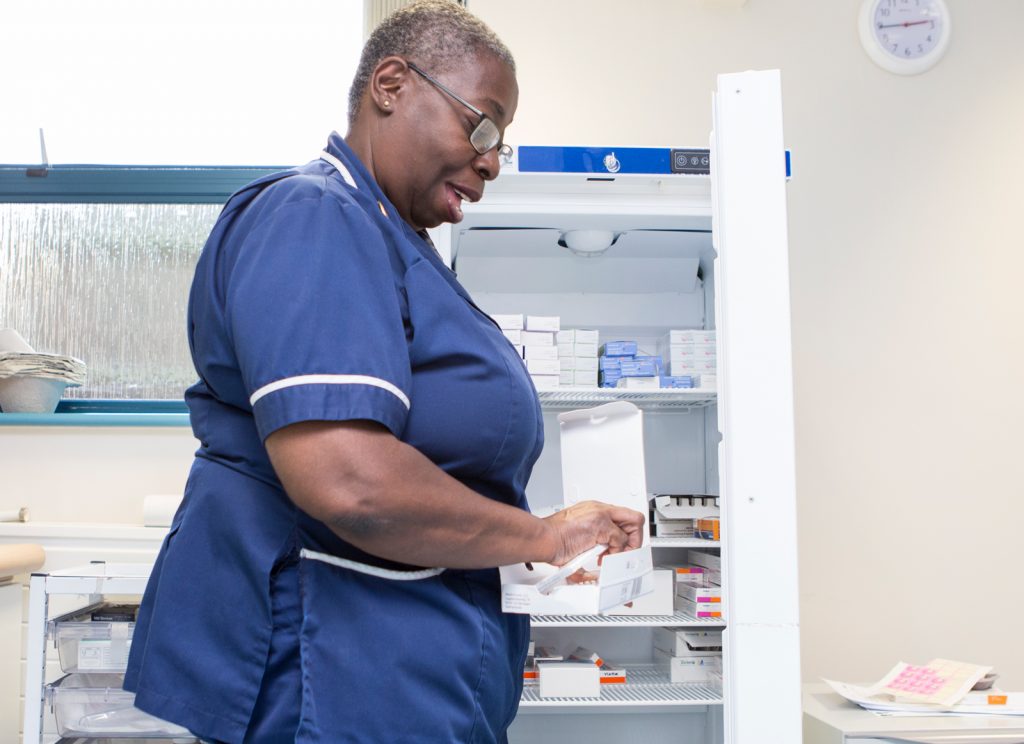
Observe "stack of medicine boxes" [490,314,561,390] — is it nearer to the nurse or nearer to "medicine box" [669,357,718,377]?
"medicine box" [669,357,718,377]

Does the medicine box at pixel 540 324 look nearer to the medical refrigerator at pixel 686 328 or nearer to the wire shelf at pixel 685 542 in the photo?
the medical refrigerator at pixel 686 328

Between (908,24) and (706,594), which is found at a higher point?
(908,24)

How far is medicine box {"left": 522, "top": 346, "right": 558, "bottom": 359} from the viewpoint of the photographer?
220 centimetres

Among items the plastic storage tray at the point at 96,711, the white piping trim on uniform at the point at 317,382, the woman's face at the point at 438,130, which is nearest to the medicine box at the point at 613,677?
the plastic storage tray at the point at 96,711

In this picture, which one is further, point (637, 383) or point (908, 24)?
point (908, 24)

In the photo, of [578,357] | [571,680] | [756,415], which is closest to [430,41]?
[756,415]

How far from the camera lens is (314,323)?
2.32ft

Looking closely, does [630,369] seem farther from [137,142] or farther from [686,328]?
[137,142]

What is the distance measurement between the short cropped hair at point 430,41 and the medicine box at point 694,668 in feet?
5.53

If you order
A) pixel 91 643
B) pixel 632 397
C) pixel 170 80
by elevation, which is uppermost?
pixel 170 80

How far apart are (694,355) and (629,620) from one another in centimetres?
66

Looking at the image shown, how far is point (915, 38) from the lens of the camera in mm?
2896

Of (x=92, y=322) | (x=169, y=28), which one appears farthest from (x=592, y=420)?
(x=169, y=28)

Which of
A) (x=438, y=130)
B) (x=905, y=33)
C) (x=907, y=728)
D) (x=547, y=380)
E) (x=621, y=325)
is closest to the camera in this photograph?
(x=438, y=130)
